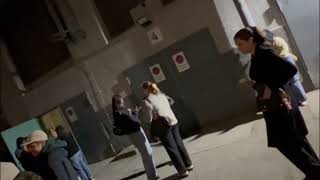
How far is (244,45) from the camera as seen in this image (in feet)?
5.18

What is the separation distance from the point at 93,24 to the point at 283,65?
2.58 feet

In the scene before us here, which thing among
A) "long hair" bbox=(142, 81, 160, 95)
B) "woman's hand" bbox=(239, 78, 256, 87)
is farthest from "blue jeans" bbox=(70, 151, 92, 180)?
"woman's hand" bbox=(239, 78, 256, 87)

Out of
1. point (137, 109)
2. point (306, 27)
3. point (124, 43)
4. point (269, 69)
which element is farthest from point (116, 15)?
point (306, 27)

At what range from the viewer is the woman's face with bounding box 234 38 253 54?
1.57 metres

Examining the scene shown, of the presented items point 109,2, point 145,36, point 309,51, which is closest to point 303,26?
point 309,51

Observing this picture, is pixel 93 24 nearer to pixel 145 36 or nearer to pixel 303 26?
pixel 145 36

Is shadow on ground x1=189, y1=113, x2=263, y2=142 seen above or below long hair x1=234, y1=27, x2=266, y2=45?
below

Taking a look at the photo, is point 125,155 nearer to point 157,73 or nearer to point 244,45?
point 157,73

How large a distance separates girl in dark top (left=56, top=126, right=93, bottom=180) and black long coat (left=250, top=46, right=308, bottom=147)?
0.84 metres

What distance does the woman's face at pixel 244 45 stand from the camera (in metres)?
1.57

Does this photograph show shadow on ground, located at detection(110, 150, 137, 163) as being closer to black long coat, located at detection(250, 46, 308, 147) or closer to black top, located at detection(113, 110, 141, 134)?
black top, located at detection(113, 110, 141, 134)

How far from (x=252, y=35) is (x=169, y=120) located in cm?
58

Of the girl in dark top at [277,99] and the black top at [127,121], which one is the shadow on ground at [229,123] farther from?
the black top at [127,121]

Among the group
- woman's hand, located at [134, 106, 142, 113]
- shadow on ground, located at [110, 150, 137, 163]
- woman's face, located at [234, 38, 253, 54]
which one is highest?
woman's face, located at [234, 38, 253, 54]
